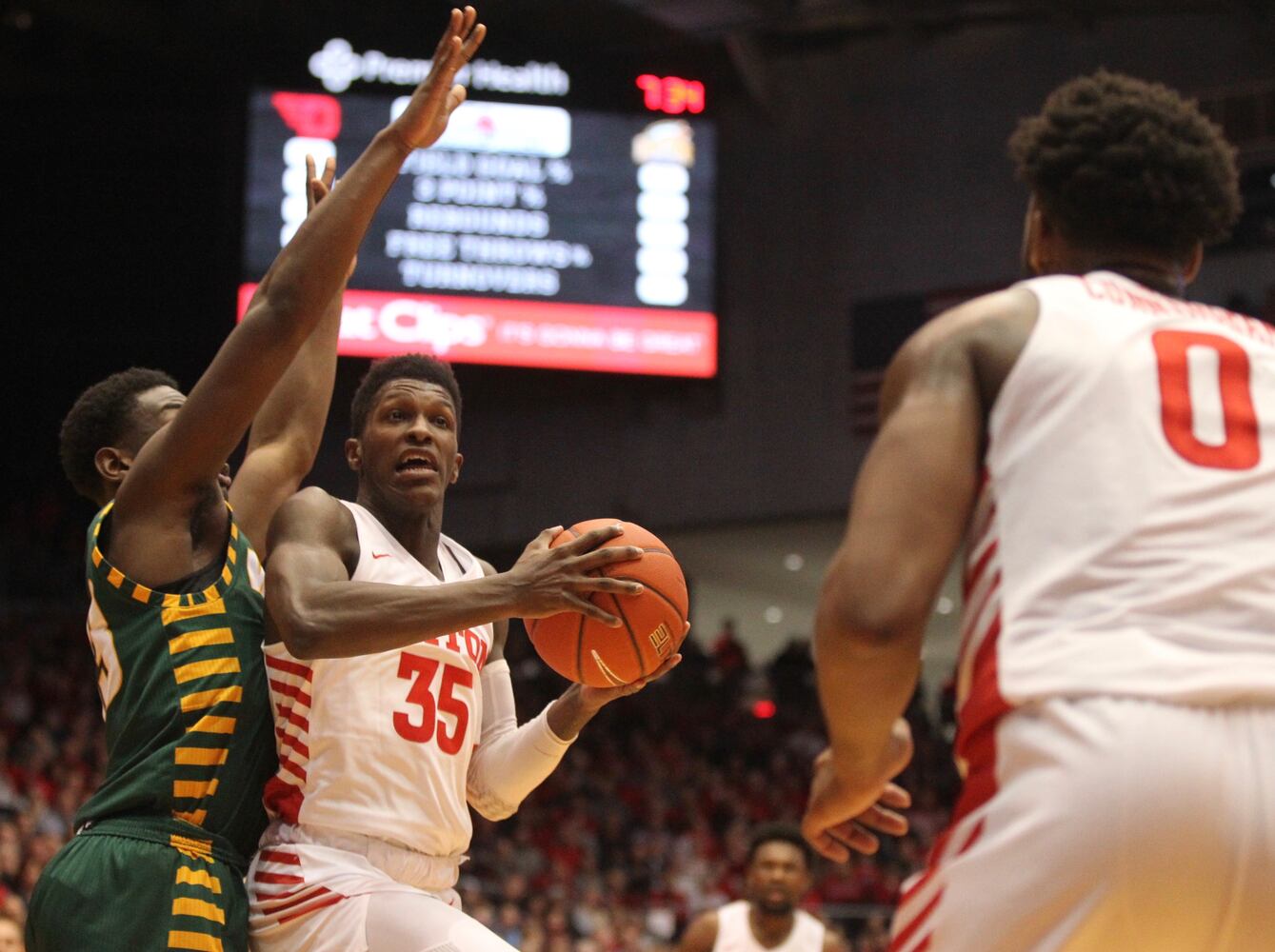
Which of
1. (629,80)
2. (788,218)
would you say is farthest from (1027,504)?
(788,218)

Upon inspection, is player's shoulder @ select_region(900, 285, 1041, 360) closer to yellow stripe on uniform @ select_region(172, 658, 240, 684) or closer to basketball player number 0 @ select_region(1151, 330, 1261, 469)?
basketball player number 0 @ select_region(1151, 330, 1261, 469)

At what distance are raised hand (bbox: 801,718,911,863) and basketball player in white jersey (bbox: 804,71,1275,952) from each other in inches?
0.4

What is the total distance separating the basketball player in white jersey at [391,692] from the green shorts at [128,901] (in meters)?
0.17

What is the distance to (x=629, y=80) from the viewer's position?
52.6 feet

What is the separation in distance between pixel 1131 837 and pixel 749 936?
5330 mm

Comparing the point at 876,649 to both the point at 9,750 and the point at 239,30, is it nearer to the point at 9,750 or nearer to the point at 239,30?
the point at 9,750

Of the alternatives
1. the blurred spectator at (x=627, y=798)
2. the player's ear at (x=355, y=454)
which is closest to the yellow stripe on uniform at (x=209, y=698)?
the player's ear at (x=355, y=454)

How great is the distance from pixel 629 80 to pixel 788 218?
3885 mm

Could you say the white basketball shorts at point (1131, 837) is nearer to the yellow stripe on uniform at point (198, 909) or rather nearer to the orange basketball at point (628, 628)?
the orange basketball at point (628, 628)

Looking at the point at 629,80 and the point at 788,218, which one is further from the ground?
the point at 629,80

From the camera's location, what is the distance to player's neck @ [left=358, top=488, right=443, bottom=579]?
13.3 feet

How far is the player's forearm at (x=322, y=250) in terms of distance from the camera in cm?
352

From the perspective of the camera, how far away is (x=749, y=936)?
724cm

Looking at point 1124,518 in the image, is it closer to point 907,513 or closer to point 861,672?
point 907,513
